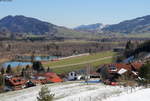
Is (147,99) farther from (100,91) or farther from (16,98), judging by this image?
(16,98)

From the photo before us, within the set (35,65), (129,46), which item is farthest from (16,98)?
(129,46)

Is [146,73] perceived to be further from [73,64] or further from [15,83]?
[73,64]

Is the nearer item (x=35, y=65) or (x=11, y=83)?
(x=11, y=83)

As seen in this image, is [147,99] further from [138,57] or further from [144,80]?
[138,57]

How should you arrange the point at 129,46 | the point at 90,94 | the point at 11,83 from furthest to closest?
1. the point at 129,46
2. the point at 11,83
3. the point at 90,94

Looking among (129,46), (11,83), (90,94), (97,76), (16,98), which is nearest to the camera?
(90,94)

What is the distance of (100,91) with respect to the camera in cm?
3153

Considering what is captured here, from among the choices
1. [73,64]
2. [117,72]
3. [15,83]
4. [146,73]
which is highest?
[146,73]

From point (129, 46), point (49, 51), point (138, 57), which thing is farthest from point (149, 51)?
point (49, 51)

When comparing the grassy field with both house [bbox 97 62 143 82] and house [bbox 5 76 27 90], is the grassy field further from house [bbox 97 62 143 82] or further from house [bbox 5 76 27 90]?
house [bbox 5 76 27 90]

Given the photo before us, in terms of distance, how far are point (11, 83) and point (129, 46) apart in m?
64.2

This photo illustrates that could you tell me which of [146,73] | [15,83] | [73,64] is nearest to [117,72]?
[146,73]

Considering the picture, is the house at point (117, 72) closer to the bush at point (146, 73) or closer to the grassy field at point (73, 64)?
the bush at point (146, 73)

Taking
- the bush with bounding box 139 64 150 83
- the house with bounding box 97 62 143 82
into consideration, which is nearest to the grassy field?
the house with bounding box 97 62 143 82
